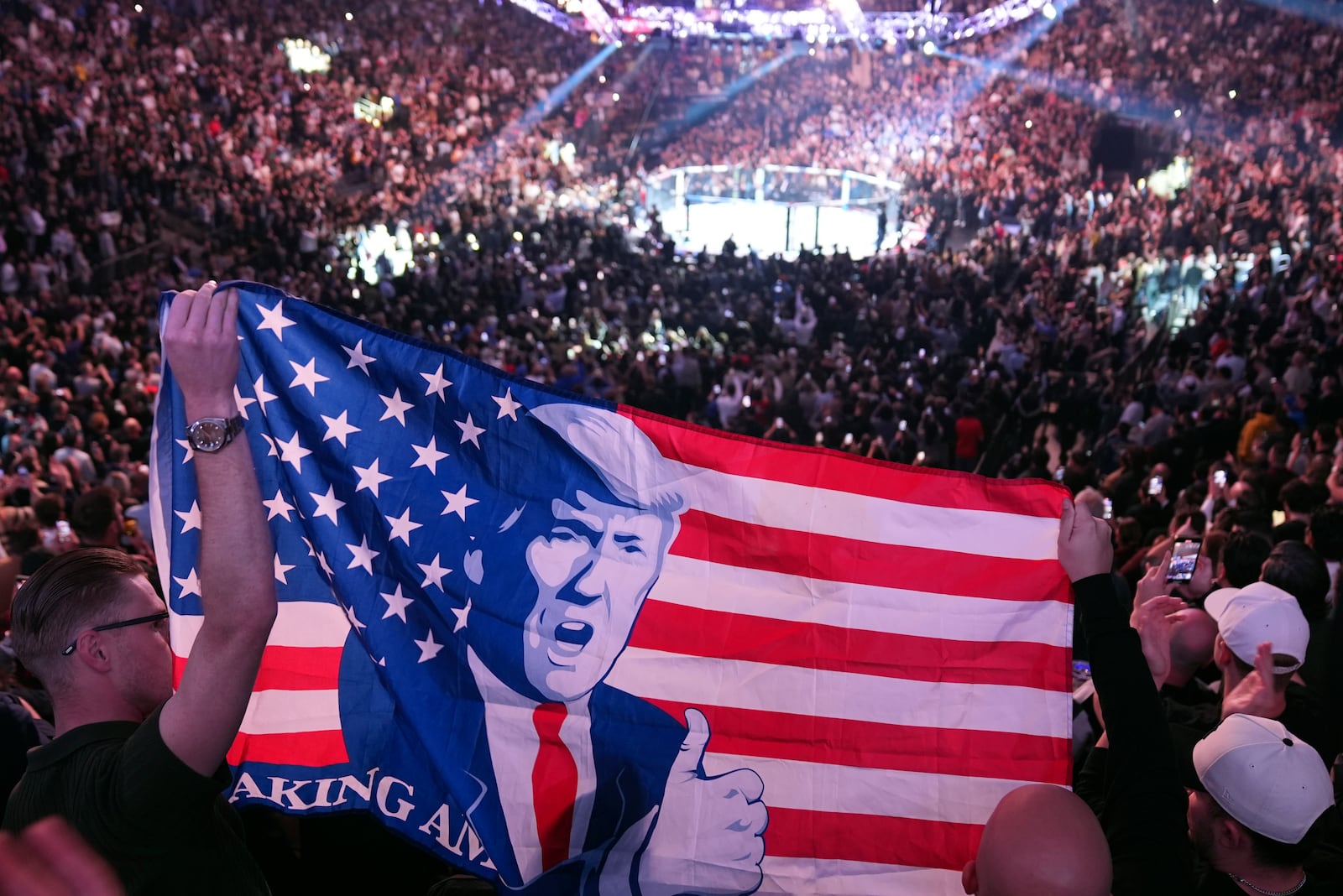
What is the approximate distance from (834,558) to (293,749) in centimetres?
156

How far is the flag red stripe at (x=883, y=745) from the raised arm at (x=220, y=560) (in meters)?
1.21

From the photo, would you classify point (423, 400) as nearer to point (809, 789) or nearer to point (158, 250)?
point (809, 789)

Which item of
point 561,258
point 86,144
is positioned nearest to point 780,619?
point 561,258

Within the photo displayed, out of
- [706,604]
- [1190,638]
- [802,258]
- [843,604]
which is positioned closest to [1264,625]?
[1190,638]

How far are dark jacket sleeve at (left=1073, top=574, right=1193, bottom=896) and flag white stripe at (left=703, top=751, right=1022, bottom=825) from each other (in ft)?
1.38

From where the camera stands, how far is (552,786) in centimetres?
278

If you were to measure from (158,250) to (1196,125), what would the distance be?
24.2 m

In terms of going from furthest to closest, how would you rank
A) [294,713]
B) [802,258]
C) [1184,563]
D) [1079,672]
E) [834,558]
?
[802,258], [1079,672], [1184,563], [834,558], [294,713]

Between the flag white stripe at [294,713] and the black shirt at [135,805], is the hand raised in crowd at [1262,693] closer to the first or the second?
the flag white stripe at [294,713]

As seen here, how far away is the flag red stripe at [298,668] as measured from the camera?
2.90m

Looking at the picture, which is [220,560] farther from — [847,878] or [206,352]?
[847,878]

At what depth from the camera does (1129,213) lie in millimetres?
22219

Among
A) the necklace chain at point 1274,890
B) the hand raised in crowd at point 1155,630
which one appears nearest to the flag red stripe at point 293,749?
the hand raised in crowd at point 1155,630

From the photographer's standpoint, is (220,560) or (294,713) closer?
(220,560)
